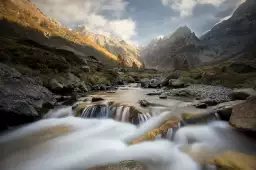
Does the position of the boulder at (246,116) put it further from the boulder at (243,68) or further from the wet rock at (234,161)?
the boulder at (243,68)

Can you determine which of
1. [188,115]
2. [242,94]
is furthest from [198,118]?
[242,94]

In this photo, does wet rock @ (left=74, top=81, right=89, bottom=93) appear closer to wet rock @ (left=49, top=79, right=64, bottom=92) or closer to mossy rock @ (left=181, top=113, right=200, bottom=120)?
wet rock @ (left=49, top=79, right=64, bottom=92)

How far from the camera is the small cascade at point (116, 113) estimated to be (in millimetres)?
10898

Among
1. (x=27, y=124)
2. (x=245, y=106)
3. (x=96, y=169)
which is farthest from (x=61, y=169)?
(x=245, y=106)

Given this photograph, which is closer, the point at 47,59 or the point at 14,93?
the point at 14,93

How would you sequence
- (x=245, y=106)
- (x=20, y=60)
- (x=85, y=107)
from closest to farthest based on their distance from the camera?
(x=245, y=106) < (x=85, y=107) < (x=20, y=60)

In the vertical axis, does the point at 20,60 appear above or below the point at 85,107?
above

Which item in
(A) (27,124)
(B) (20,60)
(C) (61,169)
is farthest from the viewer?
(B) (20,60)

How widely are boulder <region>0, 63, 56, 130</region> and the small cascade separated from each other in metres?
3.45

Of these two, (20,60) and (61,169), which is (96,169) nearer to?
(61,169)

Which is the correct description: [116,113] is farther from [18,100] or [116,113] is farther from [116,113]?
[18,100]

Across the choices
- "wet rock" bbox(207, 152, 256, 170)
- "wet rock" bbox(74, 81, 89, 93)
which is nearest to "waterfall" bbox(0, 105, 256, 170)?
"wet rock" bbox(207, 152, 256, 170)

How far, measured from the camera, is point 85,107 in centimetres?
1293

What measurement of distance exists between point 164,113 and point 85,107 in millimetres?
6260
